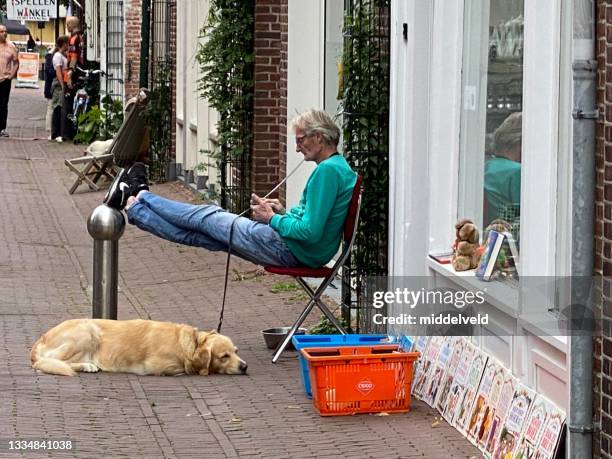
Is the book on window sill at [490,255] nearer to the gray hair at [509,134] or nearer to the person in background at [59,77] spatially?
the gray hair at [509,134]

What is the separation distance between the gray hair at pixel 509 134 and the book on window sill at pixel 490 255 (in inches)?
18.3

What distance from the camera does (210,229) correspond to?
853cm

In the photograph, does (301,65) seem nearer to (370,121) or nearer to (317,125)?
(370,121)

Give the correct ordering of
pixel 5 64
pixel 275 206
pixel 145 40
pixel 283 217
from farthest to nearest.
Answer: pixel 5 64
pixel 145 40
pixel 275 206
pixel 283 217

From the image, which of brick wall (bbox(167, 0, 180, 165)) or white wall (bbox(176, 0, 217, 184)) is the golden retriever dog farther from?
brick wall (bbox(167, 0, 180, 165))

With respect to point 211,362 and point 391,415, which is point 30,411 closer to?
point 211,362

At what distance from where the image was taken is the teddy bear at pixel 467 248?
25.6ft

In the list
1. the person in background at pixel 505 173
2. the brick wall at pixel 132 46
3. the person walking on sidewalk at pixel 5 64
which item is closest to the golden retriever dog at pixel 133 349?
the person in background at pixel 505 173

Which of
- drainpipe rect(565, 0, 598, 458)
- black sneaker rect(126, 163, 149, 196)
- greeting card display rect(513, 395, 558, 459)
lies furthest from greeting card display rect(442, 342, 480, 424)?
black sneaker rect(126, 163, 149, 196)

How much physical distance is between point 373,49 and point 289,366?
83.4 inches

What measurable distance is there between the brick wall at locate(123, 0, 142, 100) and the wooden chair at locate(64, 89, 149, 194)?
16.2 feet

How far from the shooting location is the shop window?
23.9ft

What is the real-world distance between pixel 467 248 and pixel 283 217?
1139mm

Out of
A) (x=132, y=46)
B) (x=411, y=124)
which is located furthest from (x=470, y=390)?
(x=132, y=46)
